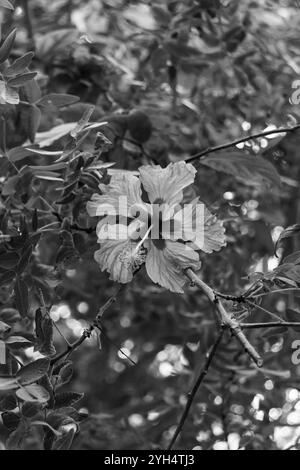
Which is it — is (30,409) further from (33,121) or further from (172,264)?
(33,121)

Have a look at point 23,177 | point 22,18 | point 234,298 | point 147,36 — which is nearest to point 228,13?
point 147,36

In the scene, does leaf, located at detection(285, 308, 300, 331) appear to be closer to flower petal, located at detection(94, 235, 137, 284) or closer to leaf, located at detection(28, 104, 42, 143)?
flower petal, located at detection(94, 235, 137, 284)

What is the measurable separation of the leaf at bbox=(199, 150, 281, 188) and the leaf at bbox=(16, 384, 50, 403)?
1.38 ft

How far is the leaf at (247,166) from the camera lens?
1058 millimetres

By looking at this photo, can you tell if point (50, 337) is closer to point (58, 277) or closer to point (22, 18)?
point (58, 277)

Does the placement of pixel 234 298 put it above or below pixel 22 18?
above

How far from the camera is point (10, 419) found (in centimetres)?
78

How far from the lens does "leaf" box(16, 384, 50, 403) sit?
0.74 metres

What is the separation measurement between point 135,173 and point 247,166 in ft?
0.74

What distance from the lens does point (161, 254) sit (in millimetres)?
805

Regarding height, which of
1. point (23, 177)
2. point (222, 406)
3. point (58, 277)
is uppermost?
point (23, 177)

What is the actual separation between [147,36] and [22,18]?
275mm
